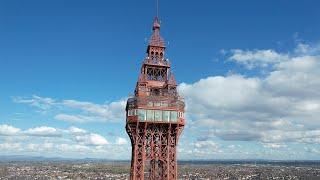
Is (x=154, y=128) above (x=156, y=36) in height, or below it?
below

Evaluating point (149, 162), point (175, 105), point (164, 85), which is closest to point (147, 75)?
point (164, 85)

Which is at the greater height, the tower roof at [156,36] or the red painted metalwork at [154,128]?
the tower roof at [156,36]

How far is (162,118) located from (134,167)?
8.10m

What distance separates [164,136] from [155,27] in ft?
58.0

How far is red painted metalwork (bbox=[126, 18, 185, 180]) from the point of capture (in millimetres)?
62156

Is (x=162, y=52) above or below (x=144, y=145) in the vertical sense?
above

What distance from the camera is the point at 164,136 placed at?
63469 mm

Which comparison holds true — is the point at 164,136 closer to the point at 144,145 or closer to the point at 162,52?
the point at 144,145

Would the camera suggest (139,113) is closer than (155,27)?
Yes

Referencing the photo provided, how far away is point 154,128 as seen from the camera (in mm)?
63219

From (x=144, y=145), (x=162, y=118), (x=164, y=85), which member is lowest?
(x=144, y=145)

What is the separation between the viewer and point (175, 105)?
62.8 meters


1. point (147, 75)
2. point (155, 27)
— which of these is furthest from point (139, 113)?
point (155, 27)

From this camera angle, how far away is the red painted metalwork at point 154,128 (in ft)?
204
